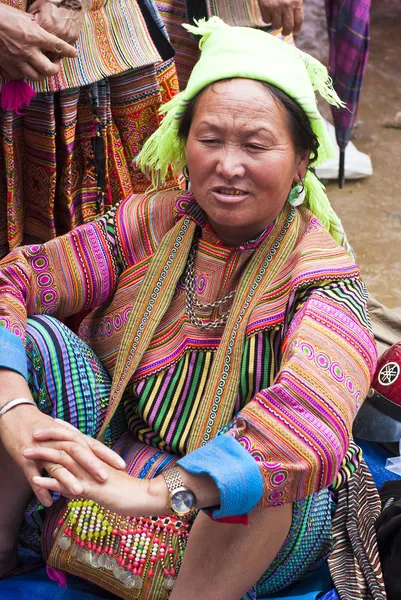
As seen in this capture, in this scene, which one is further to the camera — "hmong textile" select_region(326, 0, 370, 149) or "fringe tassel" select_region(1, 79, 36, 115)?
"hmong textile" select_region(326, 0, 370, 149)

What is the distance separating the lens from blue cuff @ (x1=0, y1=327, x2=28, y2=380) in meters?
1.96

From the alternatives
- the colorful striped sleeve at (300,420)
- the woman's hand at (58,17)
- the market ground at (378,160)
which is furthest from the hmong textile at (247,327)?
the market ground at (378,160)

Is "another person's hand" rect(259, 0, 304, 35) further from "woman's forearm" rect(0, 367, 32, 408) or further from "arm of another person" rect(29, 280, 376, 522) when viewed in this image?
"woman's forearm" rect(0, 367, 32, 408)

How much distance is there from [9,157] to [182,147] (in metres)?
0.71

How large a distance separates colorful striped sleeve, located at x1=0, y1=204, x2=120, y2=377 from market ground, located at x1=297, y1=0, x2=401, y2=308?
2.11 metres

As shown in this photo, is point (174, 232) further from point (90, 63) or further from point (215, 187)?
point (90, 63)

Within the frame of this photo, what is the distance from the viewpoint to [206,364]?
7.04 ft

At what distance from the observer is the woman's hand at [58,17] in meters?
2.44

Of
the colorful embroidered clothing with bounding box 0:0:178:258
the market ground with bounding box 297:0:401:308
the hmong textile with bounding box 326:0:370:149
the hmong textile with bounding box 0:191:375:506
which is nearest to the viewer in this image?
the hmong textile with bounding box 0:191:375:506

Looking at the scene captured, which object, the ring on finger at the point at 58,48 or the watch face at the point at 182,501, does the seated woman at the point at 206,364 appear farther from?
the ring on finger at the point at 58,48

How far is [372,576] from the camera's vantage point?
2.09 m

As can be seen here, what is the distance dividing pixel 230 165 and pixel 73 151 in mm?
994

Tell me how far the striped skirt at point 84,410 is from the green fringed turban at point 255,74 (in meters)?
0.59

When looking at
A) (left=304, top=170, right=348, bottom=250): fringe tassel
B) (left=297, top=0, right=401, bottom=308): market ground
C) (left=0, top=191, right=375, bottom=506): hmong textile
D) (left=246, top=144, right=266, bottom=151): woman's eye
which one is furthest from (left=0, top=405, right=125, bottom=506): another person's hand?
(left=297, top=0, right=401, bottom=308): market ground
